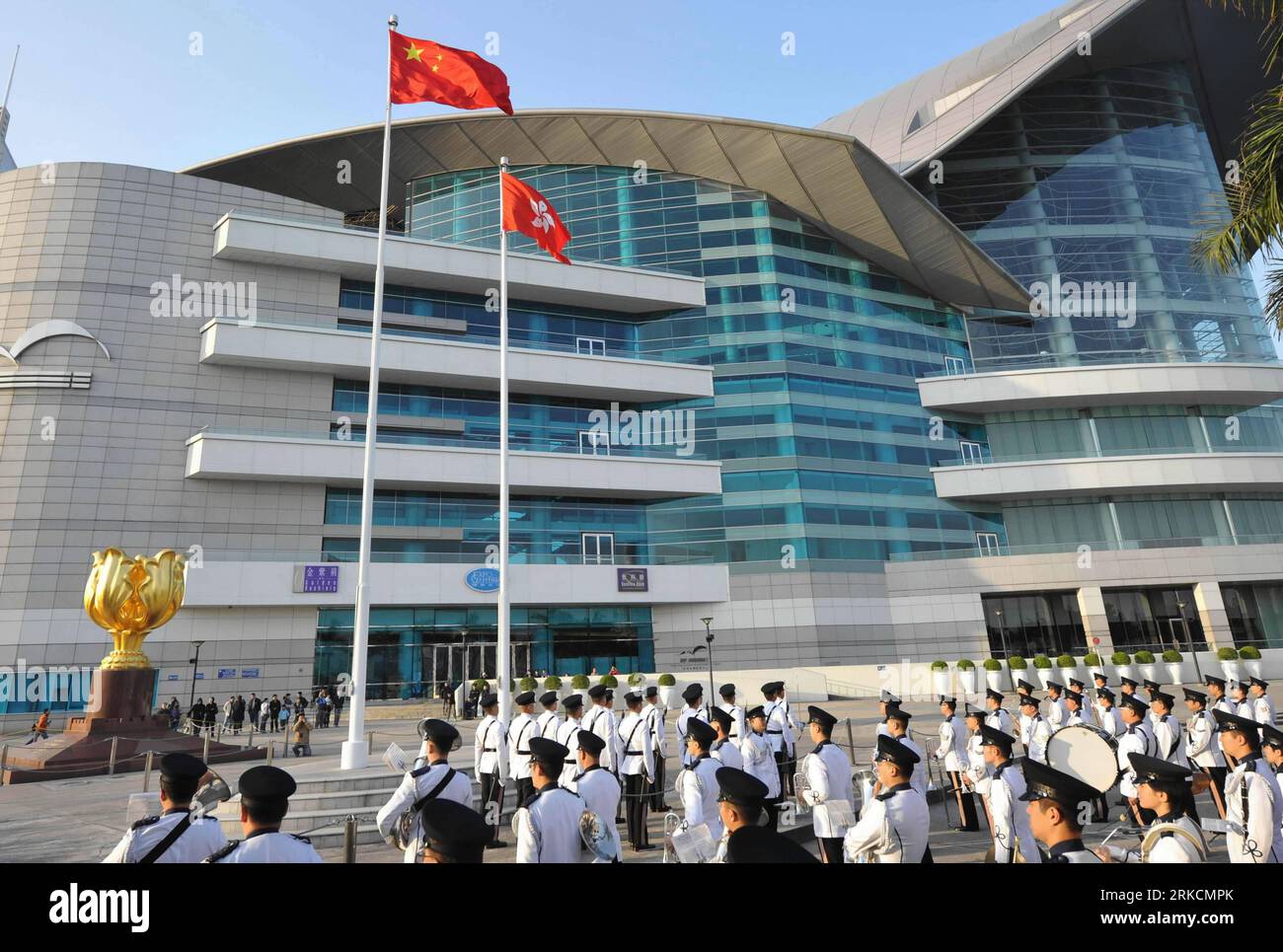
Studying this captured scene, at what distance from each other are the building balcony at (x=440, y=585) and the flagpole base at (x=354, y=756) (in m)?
17.4

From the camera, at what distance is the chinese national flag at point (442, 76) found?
52.6 ft

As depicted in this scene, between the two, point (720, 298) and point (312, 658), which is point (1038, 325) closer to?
point (720, 298)

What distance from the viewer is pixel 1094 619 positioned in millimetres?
40469

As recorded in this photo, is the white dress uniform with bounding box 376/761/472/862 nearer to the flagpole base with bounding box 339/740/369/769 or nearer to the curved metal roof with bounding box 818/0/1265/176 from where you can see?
the flagpole base with bounding box 339/740/369/769

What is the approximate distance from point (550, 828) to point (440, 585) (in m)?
32.0

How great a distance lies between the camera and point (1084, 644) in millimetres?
40844

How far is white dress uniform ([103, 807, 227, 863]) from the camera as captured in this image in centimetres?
427

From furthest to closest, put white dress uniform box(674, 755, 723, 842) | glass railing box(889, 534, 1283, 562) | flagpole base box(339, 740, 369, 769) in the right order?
glass railing box(889, 534, 1283, 562) → flagpole base box(339, 740, 369, 769) → white dress uniform box(674, 755, 723, 842)

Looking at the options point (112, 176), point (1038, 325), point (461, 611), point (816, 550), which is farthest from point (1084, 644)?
point (112, 176)

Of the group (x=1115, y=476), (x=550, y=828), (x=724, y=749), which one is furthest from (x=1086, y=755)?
(x=1115, y=476)

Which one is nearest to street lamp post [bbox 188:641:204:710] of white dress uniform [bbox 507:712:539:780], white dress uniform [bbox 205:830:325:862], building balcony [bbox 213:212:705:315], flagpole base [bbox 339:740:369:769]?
building balcony [bbox 213:212:705:315]

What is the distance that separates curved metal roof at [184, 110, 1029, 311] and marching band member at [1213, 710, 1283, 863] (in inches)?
1616

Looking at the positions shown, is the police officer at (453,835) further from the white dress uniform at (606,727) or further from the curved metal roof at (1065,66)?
the curved metal roof at (1065,66)
